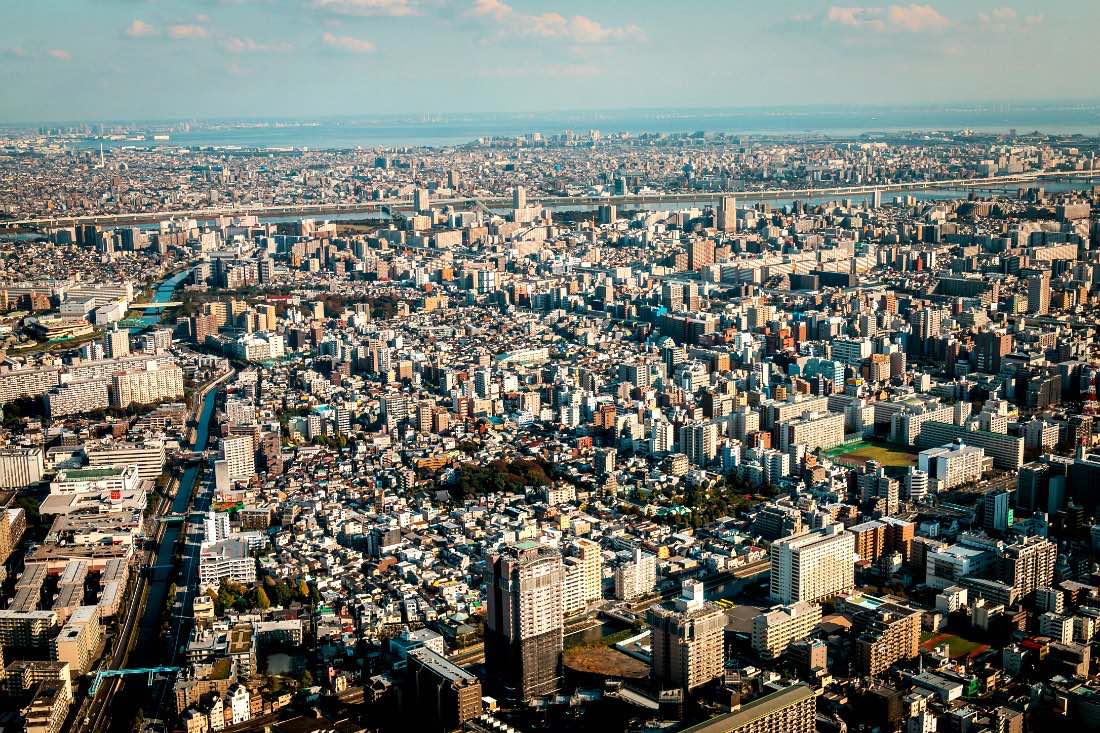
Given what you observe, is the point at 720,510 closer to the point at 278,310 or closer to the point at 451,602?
the point at 451,602

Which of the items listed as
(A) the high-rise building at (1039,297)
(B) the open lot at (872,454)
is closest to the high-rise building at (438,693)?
(B) the open lot at (872,454)

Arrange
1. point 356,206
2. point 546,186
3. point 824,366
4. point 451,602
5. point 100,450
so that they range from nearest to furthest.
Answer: point 451,602
point 100,450
point 824,366
point 356,206
point 546,186

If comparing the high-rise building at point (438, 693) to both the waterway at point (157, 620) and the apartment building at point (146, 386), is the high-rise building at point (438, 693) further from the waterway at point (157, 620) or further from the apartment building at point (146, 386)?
the apartment building at point (146, 386)

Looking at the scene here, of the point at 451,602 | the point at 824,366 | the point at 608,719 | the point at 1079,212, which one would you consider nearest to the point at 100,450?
the point at 451,602

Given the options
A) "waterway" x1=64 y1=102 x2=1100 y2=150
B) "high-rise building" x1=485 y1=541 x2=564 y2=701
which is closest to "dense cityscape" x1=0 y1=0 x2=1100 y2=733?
"high-rise building" x1=485 y1=541 x2=564 y2=701

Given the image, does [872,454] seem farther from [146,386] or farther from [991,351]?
[146,386]

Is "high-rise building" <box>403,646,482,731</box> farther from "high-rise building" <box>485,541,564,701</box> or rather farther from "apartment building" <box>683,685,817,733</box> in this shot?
"apartment building" <box>683,685,817,733</box>
